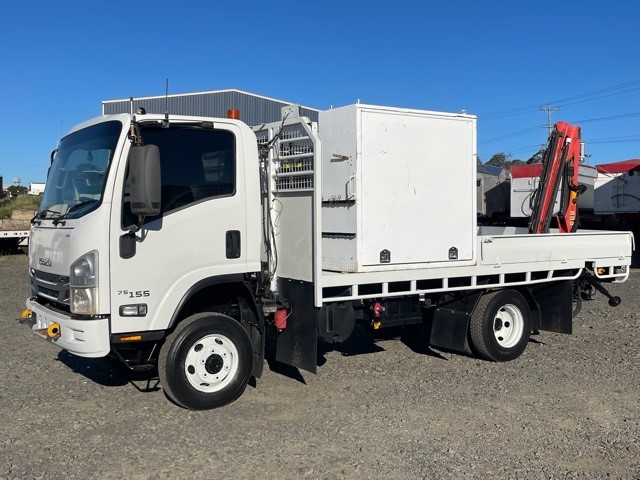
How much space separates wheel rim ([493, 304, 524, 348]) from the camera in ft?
25.2

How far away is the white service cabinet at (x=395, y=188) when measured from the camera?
6227 millimetres

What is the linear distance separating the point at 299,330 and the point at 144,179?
2154mm

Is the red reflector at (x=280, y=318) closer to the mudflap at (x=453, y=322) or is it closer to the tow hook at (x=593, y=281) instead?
the mudflap at (x=453, y=322)

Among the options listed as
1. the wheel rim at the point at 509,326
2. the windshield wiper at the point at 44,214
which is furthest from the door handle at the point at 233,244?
the wheel rim at the point at 509,326

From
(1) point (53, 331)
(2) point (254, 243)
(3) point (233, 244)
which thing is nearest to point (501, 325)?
(2) point (254, 243)

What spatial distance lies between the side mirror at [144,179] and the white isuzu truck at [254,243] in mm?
11

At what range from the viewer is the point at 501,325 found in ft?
25.3

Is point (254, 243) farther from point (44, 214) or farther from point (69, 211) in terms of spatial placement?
point (44, 214)

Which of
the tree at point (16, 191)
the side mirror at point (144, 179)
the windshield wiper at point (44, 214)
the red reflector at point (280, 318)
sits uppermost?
the tree at point (16, 191)

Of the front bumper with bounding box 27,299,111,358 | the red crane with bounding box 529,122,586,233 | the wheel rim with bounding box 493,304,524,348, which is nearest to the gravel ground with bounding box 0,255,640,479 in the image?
the wheel rim with bounding box 493,304,524,348

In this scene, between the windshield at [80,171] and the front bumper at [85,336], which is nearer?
the front bumper at [85,336]

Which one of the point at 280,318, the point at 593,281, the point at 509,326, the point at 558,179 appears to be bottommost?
the point at 509,326

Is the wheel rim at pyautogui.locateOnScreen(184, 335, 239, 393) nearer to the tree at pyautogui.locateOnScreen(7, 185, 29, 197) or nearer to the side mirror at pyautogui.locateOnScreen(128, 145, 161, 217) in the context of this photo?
the side mirror at pyautogui.locateOnScreen(128, 145, 161, 217)

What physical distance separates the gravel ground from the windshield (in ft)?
5.97
